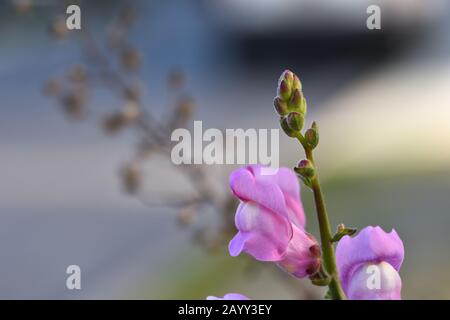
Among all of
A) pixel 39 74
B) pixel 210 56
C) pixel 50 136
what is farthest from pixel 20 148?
pixel 210 56

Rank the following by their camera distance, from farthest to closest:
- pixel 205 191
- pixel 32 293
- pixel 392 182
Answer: pixel 392 182 < pixel 32 293 < pixel 205 191

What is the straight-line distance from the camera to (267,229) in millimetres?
289

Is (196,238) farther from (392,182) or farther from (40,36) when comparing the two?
(40,36)

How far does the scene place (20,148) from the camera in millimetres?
2461

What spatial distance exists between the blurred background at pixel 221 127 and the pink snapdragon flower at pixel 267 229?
775mm

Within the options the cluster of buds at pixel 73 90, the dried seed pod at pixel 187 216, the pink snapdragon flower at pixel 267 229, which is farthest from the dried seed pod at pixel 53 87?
the pink snapdragon flower at pixel 267 229

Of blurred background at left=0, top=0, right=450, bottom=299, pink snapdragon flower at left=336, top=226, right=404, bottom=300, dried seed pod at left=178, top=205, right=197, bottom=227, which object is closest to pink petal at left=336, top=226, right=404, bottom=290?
pink snapdragon flower at left=336, top=226, right=404, bottom=300

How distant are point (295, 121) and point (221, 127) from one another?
6.94 ft

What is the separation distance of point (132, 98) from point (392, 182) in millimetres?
1464

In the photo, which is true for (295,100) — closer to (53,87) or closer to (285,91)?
(285,91)

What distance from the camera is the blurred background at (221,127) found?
1758 millimetres

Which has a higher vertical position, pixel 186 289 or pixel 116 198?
pixel 116 198

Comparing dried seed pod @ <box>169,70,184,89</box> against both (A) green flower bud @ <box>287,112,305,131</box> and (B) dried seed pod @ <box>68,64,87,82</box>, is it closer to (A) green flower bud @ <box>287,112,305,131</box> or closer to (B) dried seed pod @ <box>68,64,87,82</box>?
(B) dried seed pod @ <box>68,64,87,82</box>

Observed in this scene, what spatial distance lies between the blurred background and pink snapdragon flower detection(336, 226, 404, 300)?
0.79 m
